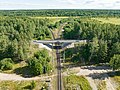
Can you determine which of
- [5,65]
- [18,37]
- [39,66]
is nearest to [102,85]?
[39,66]

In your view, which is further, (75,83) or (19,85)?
(19,85)

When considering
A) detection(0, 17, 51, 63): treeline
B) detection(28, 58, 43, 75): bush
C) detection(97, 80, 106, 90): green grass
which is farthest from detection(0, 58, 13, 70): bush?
detection(97, 80, 106, 90): green grass

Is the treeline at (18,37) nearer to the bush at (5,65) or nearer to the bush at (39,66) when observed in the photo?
the bush at (5,65)

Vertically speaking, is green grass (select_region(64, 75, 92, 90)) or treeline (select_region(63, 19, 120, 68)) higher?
treeline (select_region(63, 19, 120, 68))

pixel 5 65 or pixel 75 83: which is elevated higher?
pixel 5 65

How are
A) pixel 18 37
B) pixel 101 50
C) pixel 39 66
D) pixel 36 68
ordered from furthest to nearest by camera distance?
pixel 18 37
pixel 101 50
pixel 36 68
pixel 39 66

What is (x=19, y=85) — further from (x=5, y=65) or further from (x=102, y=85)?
(x=102, y=85)

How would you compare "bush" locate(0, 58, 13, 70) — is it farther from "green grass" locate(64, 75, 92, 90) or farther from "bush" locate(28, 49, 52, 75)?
"green grass" locate(64, 75, 92, 90)

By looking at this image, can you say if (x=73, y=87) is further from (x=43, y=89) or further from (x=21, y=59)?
(x=21, y=59)
